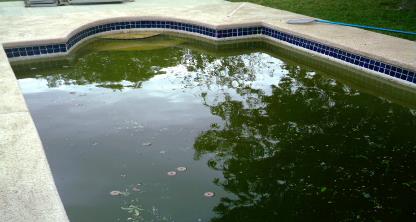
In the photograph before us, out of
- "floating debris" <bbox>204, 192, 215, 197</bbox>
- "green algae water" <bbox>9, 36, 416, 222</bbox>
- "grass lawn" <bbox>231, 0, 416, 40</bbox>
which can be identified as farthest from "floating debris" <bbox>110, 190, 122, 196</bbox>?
"grass lawn" <bbox>231, 0, 416, 40</bbox>

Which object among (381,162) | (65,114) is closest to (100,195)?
(65,114)

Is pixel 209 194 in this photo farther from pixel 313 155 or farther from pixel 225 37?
pixel 225 37

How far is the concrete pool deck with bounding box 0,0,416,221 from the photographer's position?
2.34 metres

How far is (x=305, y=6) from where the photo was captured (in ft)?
24.7

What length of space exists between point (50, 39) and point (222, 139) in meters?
3.05

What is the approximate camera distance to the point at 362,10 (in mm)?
7137

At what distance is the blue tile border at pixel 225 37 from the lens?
4695 millimetres

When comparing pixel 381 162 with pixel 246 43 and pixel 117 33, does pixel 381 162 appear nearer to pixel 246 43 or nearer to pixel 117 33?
pixel 246 43

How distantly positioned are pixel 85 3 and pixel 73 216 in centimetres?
608

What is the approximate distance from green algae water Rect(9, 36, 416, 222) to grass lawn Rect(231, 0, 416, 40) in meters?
1.70

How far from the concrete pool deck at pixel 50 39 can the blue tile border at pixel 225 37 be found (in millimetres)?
82

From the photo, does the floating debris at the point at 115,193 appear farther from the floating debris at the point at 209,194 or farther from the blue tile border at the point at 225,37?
the blue tile border at the point at 225,37

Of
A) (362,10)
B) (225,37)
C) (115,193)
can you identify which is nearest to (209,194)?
(115,193)

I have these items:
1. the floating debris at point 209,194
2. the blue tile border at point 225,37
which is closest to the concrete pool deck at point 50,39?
the blue tile border at point 225,37
